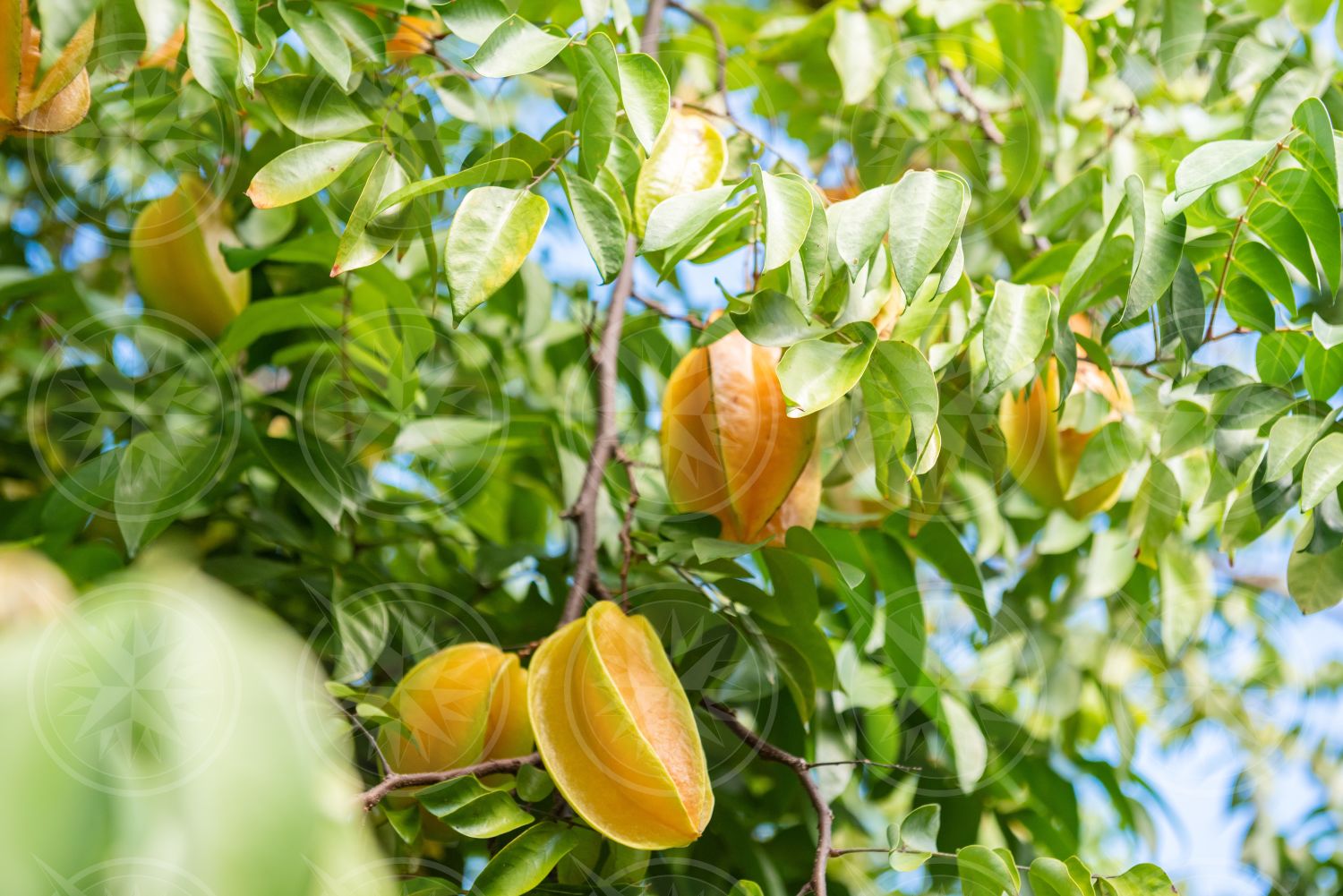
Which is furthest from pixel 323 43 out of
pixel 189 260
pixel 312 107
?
pixel 189 260

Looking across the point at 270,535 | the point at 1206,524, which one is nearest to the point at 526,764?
the point at 270,535

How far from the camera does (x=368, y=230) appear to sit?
2.05 feet

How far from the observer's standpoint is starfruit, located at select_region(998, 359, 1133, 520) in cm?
83

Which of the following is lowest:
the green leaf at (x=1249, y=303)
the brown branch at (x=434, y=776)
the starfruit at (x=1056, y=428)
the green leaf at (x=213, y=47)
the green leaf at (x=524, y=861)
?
the green leaf at (x=524, y=861)

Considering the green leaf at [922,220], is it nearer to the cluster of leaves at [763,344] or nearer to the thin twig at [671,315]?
the cluster of leaves at [763,344]

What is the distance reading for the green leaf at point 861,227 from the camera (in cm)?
57

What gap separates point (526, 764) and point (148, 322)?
1.97 feet

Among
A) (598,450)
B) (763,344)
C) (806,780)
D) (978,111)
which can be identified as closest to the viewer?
(763,344)

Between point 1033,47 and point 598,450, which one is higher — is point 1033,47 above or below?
above

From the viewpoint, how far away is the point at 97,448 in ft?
3.13

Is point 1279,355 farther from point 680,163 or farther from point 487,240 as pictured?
point 487,240

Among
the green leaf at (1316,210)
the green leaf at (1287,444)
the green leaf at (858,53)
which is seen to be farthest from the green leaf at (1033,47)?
the green leaf at (1287,444)

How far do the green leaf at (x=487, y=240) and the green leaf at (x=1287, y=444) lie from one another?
0.47m

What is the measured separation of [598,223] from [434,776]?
33 centimetres
